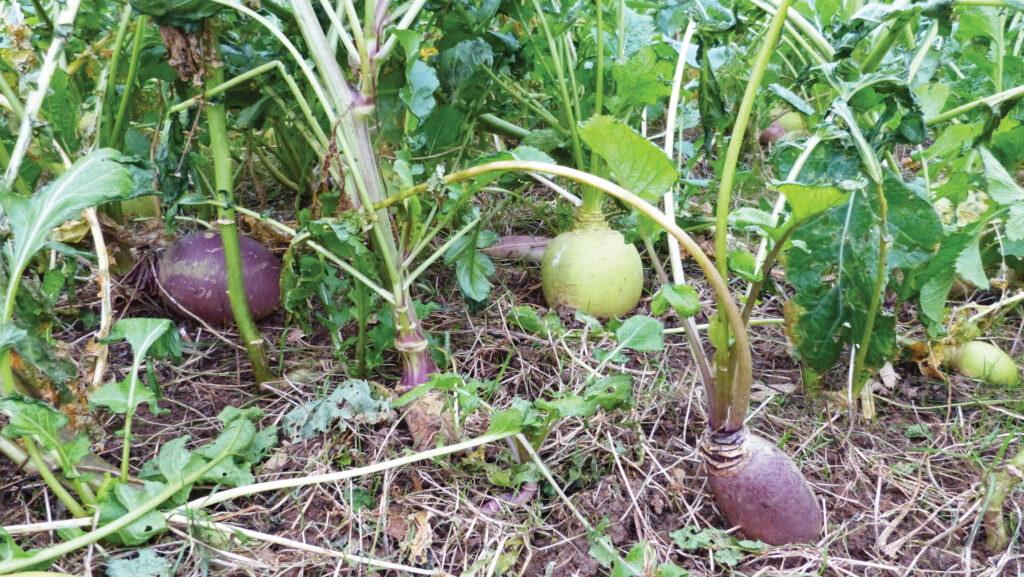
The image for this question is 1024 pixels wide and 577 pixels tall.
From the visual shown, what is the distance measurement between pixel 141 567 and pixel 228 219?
2.05 ft

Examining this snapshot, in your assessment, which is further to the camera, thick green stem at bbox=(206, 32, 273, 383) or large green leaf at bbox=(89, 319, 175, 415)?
thick green stem at bbox=(206, 32, 273, 383)

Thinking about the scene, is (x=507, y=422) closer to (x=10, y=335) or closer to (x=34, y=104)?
(x=10, y=335)

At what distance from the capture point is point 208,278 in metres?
1.66

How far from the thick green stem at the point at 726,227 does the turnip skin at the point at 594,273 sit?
65cm

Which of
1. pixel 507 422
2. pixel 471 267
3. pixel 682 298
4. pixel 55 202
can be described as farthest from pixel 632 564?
pixel 55 202

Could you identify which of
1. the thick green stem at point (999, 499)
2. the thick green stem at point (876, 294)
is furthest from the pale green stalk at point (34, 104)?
the thick green stem at point (999, 499)

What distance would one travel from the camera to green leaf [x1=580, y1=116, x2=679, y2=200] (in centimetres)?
100

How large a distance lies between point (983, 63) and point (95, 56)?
1982 mm

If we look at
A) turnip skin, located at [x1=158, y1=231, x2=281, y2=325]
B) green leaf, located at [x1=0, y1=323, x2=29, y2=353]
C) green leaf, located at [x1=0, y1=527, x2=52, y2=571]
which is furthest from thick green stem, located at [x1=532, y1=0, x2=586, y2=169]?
green leaf, located at [x1=0, y1=527, x2=52, y2=571]

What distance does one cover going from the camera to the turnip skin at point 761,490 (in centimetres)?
114

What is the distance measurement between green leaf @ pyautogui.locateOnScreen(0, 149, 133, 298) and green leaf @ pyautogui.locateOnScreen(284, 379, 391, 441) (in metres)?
0.48

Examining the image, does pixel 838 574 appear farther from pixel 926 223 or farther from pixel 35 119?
pixel 35 119

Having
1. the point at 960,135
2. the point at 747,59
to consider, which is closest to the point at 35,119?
the point at 747,59

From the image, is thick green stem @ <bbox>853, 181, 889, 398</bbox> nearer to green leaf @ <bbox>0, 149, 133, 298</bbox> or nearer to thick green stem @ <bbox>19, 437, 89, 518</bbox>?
green leaf @ <bbox>0, 149, 133, 298</bbox>
